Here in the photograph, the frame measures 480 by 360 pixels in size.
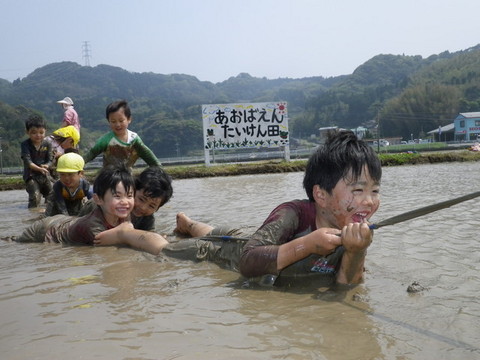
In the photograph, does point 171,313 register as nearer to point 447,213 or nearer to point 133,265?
point 133,265

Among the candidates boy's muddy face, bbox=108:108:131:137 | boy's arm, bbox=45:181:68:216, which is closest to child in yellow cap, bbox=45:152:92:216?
boy's arm, bbox=45:181:68:216

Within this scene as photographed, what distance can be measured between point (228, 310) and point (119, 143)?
4.10m

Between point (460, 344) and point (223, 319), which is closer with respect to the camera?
point (460, 344)

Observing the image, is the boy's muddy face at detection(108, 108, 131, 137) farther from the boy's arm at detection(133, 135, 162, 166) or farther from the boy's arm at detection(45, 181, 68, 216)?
the boy's arm at detection(45, 181, 68, 216)

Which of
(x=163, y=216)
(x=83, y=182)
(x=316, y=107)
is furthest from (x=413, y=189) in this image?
(x=316, y=107)

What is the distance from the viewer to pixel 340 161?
251 centimetres

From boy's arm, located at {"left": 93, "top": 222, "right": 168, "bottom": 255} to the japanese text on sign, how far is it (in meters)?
17.1

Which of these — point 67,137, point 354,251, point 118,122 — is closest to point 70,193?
point 118,122

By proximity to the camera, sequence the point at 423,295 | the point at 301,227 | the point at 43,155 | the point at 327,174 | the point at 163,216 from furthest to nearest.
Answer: the point at 43,155
the point at 163,216
the point at 301,227
the point at 327,174
the point at 423,295

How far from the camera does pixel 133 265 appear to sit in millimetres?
3396

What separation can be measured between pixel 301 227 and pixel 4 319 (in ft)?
5.13

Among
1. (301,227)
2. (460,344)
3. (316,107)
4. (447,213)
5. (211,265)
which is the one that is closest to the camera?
(460,344)

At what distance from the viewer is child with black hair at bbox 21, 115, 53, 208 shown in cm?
786

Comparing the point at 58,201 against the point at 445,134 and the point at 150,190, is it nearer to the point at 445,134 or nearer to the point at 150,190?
the point at 150,190
